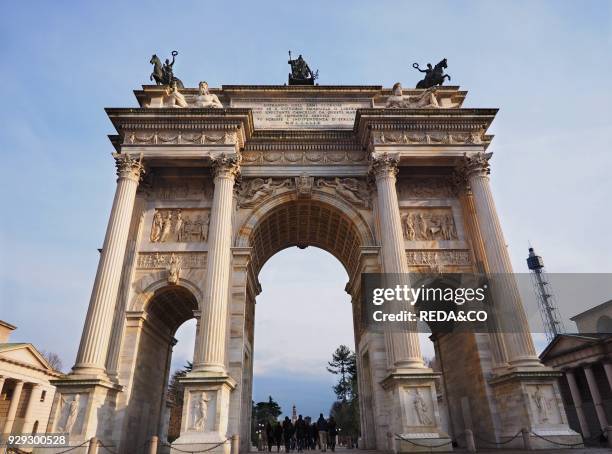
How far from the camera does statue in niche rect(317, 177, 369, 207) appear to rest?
2117 centimetres

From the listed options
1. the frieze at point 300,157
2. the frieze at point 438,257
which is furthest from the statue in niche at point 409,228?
the frieze at point 300,157

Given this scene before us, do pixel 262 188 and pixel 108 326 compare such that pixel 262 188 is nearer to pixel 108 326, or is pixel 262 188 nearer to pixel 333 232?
pixel 333 232

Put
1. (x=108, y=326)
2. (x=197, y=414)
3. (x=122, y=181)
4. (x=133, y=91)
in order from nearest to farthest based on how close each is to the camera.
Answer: (x=197, y=414) < (x=108, y=326) < (x=122, y=181) < (x=133, y=91)

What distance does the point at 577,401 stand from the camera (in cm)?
3641

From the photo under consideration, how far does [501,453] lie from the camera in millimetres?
12844

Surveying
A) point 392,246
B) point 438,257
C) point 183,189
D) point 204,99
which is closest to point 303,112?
point 204,99

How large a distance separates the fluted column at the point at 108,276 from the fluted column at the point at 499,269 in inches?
650

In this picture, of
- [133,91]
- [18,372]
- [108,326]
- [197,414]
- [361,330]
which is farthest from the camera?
[18,372]

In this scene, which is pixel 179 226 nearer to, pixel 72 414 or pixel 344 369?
pixel 72 414

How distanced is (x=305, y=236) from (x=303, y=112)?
7.67 meters

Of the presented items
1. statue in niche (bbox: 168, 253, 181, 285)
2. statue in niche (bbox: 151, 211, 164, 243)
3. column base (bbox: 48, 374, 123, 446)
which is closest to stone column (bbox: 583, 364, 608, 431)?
statue in niche (bbox: 168, 253, 181, 285)

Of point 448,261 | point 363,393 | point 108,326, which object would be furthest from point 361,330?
point 108,326

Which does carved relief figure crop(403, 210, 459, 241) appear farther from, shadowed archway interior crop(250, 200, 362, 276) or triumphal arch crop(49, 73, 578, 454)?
shadowed archway interior crop(250, 200, 362, 276)

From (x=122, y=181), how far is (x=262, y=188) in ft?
22.6
